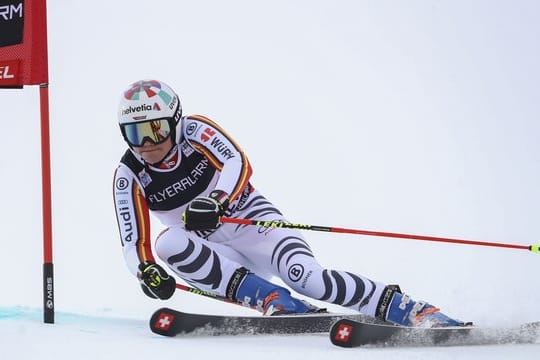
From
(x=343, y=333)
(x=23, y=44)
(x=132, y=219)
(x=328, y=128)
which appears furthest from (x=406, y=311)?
(x=328, y=128)

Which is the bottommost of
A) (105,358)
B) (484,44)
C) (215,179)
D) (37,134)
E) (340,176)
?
(105,358)

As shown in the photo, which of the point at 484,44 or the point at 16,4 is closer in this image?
the point at 16,4

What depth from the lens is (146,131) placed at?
14.1 feet

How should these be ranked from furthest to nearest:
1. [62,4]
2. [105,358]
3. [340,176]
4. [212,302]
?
1. [62,4]
2. [340,176]
3. [212,302]
4. [105,358]

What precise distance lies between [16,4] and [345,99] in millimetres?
6143

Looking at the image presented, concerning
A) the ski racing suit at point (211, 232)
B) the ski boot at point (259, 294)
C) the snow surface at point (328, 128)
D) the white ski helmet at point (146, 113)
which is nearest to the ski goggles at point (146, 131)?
the white ski helmet at point (146, 113)

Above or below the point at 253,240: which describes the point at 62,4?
above

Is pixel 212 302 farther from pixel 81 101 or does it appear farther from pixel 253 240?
pixel 81 101

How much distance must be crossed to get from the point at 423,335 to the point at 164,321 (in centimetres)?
107

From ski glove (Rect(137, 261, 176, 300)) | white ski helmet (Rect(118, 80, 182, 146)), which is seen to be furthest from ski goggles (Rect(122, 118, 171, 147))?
ski glove (Rect(137, 261, 176, 300))

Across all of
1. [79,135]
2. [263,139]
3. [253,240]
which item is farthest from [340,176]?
[253,240]

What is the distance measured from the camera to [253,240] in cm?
471

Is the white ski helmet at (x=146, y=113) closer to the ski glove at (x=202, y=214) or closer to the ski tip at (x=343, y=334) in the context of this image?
the ski glove at (x=202, y=214)

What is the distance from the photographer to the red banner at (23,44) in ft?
14.9
